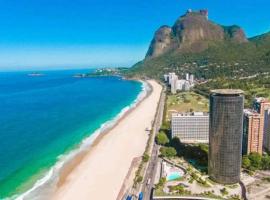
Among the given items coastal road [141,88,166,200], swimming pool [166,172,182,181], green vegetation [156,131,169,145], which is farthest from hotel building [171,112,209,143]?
swimming pool [166,172,182,181]

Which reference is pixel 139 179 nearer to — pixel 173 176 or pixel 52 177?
pixel 173 176

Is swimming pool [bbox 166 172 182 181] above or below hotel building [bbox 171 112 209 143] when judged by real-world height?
below

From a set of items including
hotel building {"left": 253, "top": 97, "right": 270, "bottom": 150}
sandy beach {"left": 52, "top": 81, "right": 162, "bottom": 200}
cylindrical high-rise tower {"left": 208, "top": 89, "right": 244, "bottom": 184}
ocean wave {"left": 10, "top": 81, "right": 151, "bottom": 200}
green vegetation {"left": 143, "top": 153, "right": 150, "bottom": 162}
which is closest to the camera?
cylindrical high-rise tower {"left": 208, "top": 89, "right": 244, "bottom": 184}

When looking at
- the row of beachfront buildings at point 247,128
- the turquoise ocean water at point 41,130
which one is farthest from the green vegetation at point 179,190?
the turquoise ocean water at point 41,130

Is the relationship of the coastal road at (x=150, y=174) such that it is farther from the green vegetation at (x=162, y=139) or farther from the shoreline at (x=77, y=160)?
the shoreline at (x=77, y=160)

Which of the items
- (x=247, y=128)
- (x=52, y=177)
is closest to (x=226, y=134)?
(x=247, y=128)

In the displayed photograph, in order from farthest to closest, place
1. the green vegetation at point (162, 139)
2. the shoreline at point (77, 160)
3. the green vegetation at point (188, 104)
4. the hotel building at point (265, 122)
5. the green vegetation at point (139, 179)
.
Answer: the green vegetation at point (188, 104)
the green vegetation at point (162, 139)
the hotel building at point (265, 122)
the shoreline at point (77, 160)
the green vegetation at point (139, 179)

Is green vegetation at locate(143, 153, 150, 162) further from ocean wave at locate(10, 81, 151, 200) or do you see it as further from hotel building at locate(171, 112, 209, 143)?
ocean wave at locate(10, 81, 151, 200)
